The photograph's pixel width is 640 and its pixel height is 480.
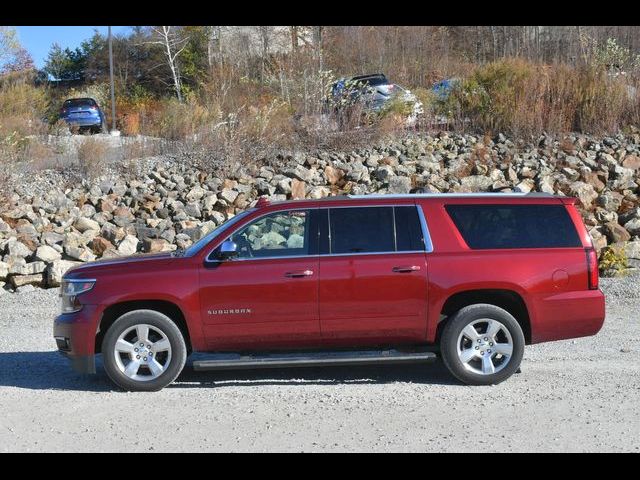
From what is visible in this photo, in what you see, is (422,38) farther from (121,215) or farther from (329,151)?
(121,215)

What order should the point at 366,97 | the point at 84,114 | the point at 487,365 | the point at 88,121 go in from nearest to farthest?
the point at 487,365 → the point at 366,97 → the point at 88,121 → the point at 84,114

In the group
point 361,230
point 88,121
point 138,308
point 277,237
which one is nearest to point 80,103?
point 88,121

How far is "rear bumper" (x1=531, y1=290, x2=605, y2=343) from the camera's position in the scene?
833cm

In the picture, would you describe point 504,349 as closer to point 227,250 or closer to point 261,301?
point 261,301

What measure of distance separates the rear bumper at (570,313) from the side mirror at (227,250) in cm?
287

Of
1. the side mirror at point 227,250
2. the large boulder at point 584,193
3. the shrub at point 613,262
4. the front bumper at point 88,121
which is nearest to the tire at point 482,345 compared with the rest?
the side mirror at point 227,250

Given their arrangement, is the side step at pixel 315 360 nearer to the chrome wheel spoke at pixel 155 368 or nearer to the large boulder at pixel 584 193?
the chrome wheel spoke at pixel 155 368

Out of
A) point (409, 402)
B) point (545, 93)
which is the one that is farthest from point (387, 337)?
point (545, 93)

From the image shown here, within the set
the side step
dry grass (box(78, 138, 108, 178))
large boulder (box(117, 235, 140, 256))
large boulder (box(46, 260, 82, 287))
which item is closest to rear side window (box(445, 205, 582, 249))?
the side step

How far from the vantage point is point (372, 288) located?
8.27m

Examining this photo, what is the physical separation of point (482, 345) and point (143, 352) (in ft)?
10.5

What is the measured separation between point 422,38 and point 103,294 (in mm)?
33799

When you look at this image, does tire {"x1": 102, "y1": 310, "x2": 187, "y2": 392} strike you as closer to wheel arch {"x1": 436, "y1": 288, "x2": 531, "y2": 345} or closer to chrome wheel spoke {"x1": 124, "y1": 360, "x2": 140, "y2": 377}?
chrome wheel spoke {"x1": 124, "y1": 360, "x2": 140, "y2": 377}

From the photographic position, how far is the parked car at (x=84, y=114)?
32.3 meters
